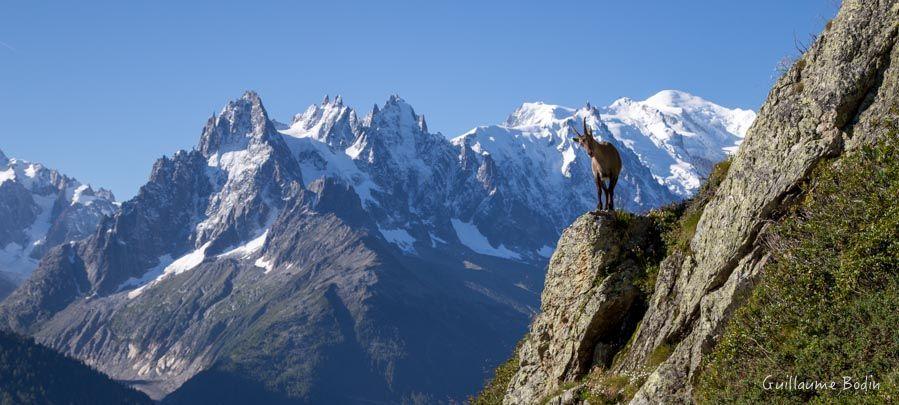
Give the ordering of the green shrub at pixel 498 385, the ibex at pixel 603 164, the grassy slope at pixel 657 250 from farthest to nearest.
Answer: the green shrub at pixel 498 385 < the ibex at pixel 603 164 < the grassy slope at pixel 657 250

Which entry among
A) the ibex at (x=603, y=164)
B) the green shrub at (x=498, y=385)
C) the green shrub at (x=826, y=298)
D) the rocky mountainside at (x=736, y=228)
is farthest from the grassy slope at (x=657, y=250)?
the green shrub at (x=498, y=385)

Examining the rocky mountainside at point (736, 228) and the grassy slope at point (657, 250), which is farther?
the grassy slope at point (657, 250)

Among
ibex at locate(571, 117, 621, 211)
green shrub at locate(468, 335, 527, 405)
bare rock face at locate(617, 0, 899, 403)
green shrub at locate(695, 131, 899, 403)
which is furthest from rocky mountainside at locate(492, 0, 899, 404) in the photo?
green shrub at locate(468, 335, 527, 405)

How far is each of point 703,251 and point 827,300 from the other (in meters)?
5.14

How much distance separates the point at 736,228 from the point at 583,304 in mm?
7104

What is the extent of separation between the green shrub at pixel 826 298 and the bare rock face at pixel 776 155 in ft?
2.23

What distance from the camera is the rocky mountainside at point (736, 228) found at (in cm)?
2377

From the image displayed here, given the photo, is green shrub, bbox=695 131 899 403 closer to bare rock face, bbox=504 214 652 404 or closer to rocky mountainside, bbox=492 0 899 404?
rocky mountainside, bbox=492 0 899 404

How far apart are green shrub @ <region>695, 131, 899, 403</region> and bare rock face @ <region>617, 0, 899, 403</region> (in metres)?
0.68

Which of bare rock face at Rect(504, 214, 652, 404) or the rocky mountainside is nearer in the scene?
the rocky mountainside

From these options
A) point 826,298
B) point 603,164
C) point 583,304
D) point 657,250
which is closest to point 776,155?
point 826,298

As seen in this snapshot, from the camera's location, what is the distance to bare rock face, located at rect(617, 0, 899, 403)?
77.6 feet

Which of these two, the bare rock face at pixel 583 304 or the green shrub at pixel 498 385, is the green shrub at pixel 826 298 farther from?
the green shrub at pixel 498 385

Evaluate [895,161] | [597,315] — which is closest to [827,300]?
[895,161]
